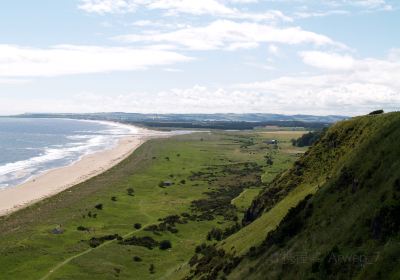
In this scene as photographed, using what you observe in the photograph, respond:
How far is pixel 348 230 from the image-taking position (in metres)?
32.8

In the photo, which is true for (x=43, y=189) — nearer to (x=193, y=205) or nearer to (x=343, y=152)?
(x=193, y=205)

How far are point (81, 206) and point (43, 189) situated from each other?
102ft

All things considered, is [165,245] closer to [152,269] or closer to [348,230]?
[152,269]

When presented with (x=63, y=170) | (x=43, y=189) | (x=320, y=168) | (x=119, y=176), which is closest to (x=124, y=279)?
(x=320, y=168)

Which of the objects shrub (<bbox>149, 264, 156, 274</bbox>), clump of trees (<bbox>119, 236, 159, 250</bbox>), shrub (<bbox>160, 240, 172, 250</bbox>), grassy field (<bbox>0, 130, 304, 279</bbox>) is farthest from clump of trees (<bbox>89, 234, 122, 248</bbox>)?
shrub (<bbox>149, 264, 156, 274</bbox>)

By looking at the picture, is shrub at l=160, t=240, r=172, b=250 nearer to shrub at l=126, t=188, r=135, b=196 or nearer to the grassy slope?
the grassy slope

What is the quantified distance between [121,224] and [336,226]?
202 feet

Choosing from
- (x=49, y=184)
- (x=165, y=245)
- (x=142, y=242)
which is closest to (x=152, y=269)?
(x=165, y=245)

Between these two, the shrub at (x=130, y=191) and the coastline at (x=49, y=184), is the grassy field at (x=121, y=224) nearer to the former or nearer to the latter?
the shrub at (x=130, y=191)

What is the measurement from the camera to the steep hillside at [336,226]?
2906 cm

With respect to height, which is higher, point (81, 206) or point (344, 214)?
point (344, 214)

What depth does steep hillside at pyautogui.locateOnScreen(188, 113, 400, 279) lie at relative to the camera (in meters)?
29.1

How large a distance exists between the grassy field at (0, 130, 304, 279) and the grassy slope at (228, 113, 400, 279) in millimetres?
22198

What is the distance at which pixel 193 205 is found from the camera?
359 ft
